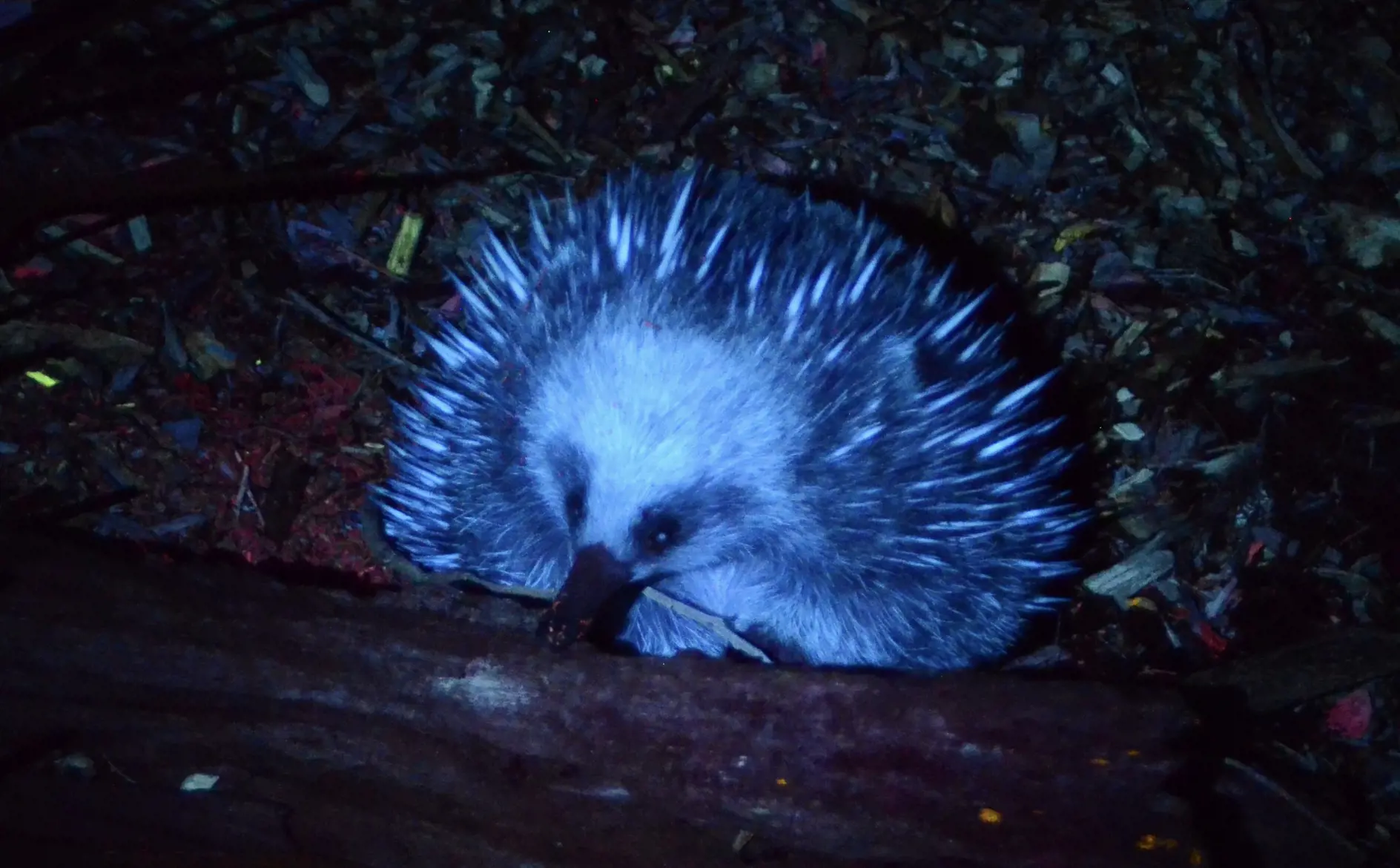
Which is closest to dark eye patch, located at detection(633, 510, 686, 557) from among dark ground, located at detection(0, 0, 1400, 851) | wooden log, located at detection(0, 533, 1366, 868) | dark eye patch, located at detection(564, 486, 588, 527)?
dark eye patch, located at detection(564, 486, 588, 527)

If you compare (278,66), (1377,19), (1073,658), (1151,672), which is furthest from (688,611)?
(1377,19)

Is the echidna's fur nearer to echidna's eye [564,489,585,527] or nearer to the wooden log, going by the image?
echidna's eye [564,489,585,527]

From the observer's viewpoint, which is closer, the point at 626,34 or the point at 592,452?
the point at 592,452

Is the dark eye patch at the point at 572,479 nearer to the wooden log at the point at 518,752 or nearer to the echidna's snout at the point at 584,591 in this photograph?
the echidna's snout at the point at 584,591

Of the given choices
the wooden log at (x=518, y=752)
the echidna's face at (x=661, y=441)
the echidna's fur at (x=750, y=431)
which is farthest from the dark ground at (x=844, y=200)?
the echidna's face at (x=661, y=441)

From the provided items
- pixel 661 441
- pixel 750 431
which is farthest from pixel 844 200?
pixel 661 441

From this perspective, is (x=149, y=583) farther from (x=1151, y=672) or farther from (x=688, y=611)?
(x=1151, y=672)

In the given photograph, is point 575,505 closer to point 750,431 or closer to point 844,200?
point 750,431
